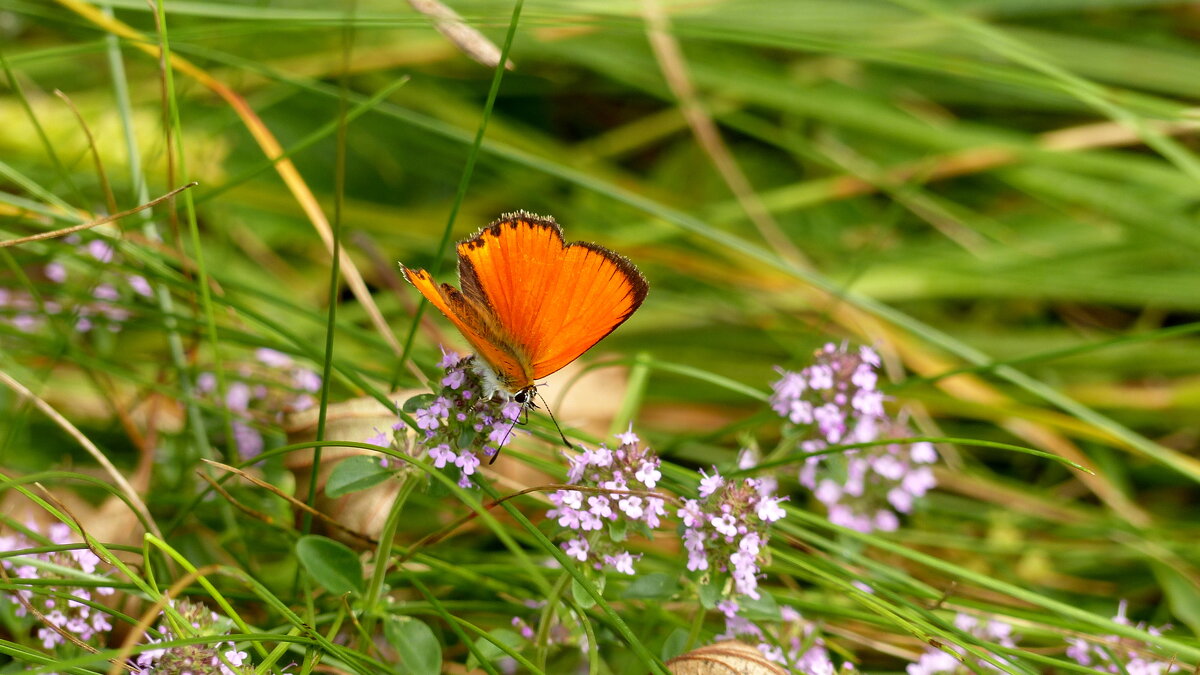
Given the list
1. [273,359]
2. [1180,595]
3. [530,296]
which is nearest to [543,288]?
[530,296]

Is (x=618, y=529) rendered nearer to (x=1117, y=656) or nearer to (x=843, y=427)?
(x=843, y=427)

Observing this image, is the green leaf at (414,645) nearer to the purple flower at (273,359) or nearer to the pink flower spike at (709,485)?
the pink flower spike at (709,485)

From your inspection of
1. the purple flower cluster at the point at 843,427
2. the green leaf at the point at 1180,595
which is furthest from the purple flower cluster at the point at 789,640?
the green leaf at the point at 1180,595

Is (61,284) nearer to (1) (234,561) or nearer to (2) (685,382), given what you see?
(1) (234,561)

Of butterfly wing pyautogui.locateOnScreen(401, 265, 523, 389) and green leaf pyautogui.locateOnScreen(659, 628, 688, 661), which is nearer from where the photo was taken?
butterfly wing pyautogui.locateOnScreen(401, 265, 523, 389)

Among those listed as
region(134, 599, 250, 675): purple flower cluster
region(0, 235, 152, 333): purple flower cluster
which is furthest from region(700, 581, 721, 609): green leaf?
region(0, 235, 152, 333): purple flower cluster

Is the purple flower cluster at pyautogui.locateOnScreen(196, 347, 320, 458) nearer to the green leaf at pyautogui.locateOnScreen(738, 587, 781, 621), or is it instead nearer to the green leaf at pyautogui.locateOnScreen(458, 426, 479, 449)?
the green leaf at pyautogui.locateOnScreen(458, 426, 479, 449)

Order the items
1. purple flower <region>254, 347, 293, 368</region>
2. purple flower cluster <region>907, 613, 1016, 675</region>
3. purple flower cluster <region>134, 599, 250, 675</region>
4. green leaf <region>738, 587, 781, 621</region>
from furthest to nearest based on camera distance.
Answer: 1. purple flower <region>254, 347, 293, 368</region>
2. purple flower cluster <region>907, 613, 1016, 675</region>
3. green leaf <region>738, 587, 781, 621</region>
4. purple flower cluster <region>134, 599, 250, 675</region>
